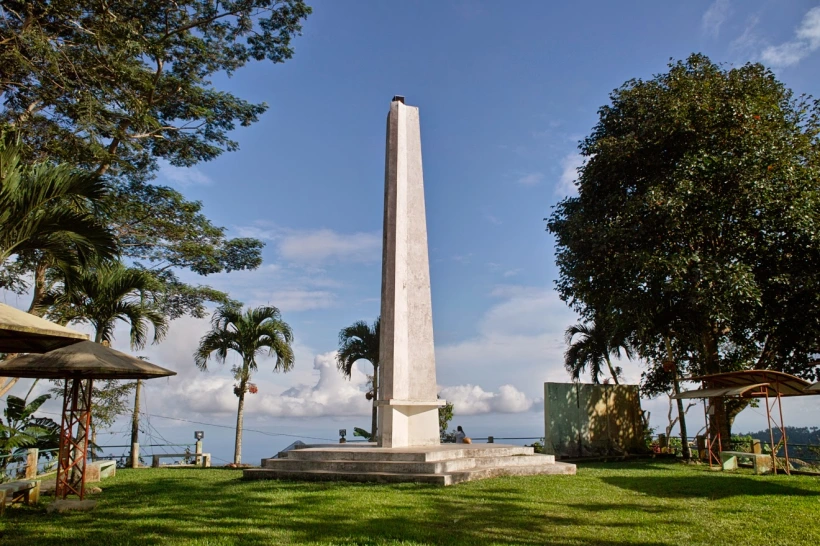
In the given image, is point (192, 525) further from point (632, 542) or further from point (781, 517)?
point (781, 517)

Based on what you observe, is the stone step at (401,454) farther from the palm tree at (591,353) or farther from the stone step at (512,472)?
the palm tree at (591,353)

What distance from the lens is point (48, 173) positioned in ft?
28.1

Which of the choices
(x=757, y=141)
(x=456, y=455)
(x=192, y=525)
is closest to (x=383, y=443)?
(x=456, y=455)

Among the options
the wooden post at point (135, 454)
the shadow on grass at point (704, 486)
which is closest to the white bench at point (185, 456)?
the wooden post at point (135, 454)

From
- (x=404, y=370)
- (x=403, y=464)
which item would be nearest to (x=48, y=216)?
(x=403, y=464)

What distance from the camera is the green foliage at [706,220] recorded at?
15.7 metres

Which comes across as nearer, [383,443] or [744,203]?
[383,443]

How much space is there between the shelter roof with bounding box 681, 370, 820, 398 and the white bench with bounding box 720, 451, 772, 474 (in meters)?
1.55

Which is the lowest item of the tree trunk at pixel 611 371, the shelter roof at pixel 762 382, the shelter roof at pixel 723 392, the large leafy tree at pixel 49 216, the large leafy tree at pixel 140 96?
the shelter roof at pixel 723 392

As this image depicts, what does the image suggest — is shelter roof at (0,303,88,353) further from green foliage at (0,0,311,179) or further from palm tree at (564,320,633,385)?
palm tree at (564,320,633,385)

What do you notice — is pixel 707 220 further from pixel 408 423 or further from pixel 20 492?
pixel 20 492

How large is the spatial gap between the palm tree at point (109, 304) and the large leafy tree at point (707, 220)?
1257 centimetres

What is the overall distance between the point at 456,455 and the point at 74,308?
1163 centimetres

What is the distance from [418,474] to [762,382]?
9.51 meters
